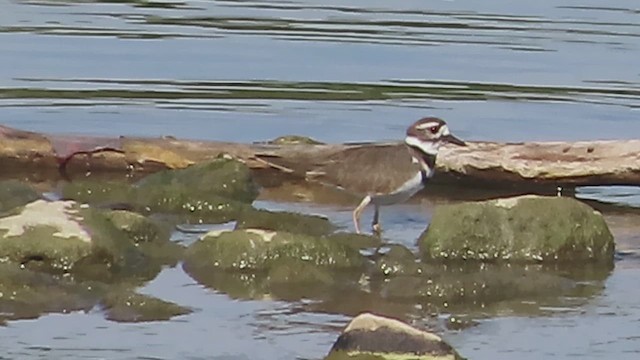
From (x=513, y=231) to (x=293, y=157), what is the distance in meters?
2.48

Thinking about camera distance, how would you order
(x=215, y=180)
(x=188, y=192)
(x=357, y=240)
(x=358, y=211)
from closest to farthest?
(x=357, y=240) → (x=358, y=211) → (x=188, y=192) → (x=215, y=180)

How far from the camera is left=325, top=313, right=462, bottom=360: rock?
25.9 feet

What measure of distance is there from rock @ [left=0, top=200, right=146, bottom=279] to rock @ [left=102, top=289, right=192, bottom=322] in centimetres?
54

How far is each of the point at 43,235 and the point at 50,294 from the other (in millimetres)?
676

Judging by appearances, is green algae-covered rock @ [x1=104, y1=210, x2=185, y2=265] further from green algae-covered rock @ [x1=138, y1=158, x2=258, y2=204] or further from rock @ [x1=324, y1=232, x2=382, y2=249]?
green algae-covered rock @ [x1=138, y1=158, x2=258, y2=204]

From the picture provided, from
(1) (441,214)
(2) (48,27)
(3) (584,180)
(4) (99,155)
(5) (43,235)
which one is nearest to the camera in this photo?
(5) (43,235)

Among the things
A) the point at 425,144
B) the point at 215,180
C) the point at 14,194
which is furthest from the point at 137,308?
the point at 425,144

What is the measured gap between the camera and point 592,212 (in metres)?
10.6

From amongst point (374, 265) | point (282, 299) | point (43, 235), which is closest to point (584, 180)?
point (374, 265)

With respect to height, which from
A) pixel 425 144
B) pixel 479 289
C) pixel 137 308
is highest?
pixel 425 144

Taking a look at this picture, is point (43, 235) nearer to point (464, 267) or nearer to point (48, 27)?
point (464, 267)

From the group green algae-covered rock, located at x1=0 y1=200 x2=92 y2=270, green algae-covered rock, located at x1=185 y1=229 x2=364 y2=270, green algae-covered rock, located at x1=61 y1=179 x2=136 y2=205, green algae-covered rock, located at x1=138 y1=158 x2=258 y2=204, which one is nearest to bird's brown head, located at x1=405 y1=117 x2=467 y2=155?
green algae-covered rock, located at x1=138 y1=158 x2=258 y2=204

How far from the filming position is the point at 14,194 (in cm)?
1123

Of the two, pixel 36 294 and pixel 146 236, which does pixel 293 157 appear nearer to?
Answer: pixel 146 236
